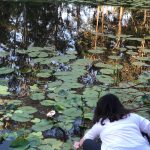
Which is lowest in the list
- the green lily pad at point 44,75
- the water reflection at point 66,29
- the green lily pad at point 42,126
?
the green lily pad at point 42,126

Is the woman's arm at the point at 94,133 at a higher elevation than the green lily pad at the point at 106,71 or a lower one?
lower

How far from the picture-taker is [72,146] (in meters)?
3.73

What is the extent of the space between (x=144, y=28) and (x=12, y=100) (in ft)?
23.3

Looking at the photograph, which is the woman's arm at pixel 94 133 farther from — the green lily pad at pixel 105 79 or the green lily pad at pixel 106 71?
the green lily pad at pixel 106 71

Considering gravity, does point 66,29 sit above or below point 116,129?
above

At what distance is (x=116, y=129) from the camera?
303 cm

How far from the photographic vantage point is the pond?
4125 mm

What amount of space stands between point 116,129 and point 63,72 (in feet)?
9.83

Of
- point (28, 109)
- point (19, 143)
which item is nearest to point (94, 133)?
point (19, 143)

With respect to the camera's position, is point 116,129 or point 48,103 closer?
point 116,129

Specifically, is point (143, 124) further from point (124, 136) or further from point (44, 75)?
point (44, 75)

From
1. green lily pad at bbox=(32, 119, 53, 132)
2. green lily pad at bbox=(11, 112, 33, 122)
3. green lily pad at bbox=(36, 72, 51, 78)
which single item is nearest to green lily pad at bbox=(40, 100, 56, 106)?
green lily pad at bbox=(11, 112, 33, 122)

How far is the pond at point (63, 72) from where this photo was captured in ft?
13.5

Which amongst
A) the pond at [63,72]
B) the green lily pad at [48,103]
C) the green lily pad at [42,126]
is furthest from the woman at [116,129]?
the green lily pad at [48,103]
